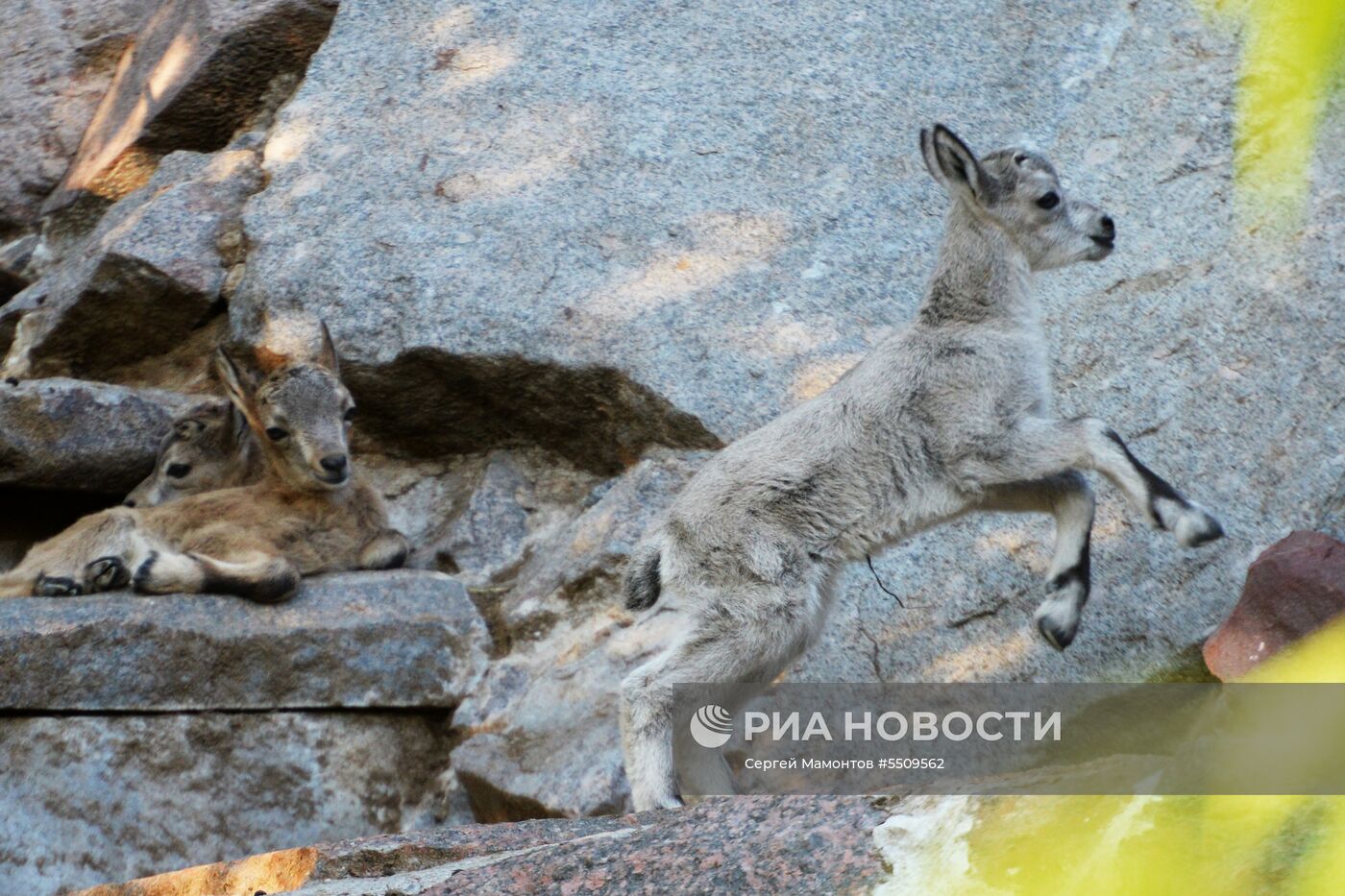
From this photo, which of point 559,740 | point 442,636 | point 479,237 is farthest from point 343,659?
point 479,237

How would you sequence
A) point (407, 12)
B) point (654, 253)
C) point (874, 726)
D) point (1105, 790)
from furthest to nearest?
point (407, 12)
point (654, 253)
point (874, 726)
point (1105, 790)

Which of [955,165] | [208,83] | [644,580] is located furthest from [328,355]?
[955,165]

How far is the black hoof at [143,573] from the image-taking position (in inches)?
276

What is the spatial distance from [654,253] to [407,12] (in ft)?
9.15

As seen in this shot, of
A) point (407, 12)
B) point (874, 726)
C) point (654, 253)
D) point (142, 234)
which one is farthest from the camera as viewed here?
point (407, 12)

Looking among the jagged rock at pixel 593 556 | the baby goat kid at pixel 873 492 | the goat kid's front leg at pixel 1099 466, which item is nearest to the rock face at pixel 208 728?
the jagged rock at pixel 593 556

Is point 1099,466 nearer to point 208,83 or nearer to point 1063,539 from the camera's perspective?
point 1063,539

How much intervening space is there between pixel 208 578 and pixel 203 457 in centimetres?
143

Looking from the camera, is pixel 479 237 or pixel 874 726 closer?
pixel 874 726

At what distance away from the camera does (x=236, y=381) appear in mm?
7832

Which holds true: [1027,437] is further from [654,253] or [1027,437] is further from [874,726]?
[654,253]

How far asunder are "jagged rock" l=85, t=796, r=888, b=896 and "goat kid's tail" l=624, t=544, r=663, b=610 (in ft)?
3.19

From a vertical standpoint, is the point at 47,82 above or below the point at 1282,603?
below

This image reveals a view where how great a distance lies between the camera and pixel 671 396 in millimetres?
7422
